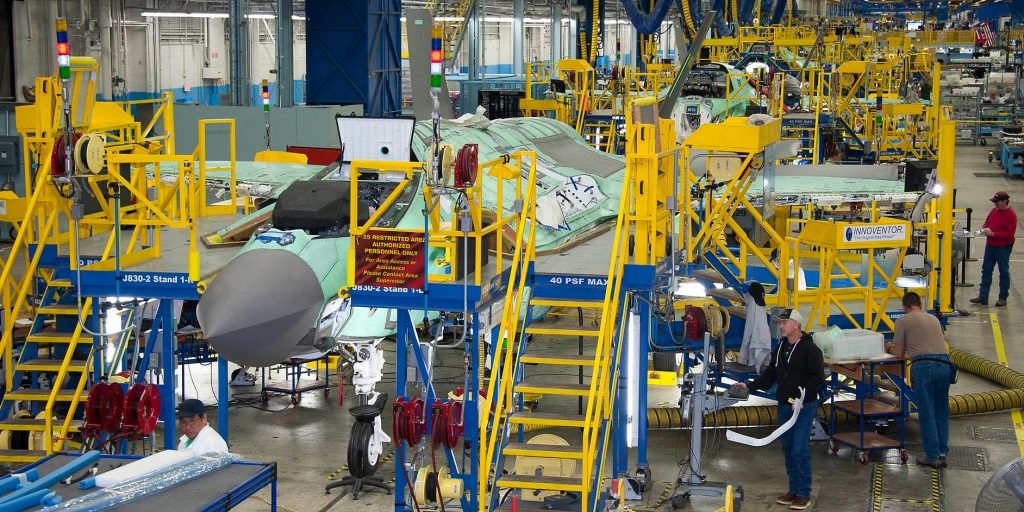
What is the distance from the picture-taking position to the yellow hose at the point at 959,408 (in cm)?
1666

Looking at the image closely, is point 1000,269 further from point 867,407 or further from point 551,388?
point 551,388

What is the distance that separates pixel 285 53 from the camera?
3950cm

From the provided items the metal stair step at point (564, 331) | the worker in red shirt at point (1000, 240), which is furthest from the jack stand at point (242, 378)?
the worker in red shirt at point (1000, 240)

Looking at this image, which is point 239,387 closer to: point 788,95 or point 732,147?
point 732,147

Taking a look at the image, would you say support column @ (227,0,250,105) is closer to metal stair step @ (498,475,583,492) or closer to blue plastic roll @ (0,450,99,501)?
metal stair step @ (498,475,583,492)

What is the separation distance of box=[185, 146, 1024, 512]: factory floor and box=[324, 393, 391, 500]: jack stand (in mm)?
144

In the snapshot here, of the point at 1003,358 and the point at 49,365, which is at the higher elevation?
the point at 49,365

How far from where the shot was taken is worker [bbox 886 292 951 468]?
15180mm

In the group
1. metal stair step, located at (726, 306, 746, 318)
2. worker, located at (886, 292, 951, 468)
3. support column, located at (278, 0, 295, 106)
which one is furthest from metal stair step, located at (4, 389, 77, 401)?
support column, located at (278, 0, 295, 106)

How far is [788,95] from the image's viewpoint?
136 feet

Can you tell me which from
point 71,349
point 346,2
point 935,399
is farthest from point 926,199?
point 346,2

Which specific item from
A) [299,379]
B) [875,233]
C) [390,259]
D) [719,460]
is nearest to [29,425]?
[390,259]

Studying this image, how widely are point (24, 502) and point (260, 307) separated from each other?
14.1ft

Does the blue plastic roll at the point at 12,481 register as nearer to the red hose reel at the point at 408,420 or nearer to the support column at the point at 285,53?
the red hose reel at the point at 408,420
